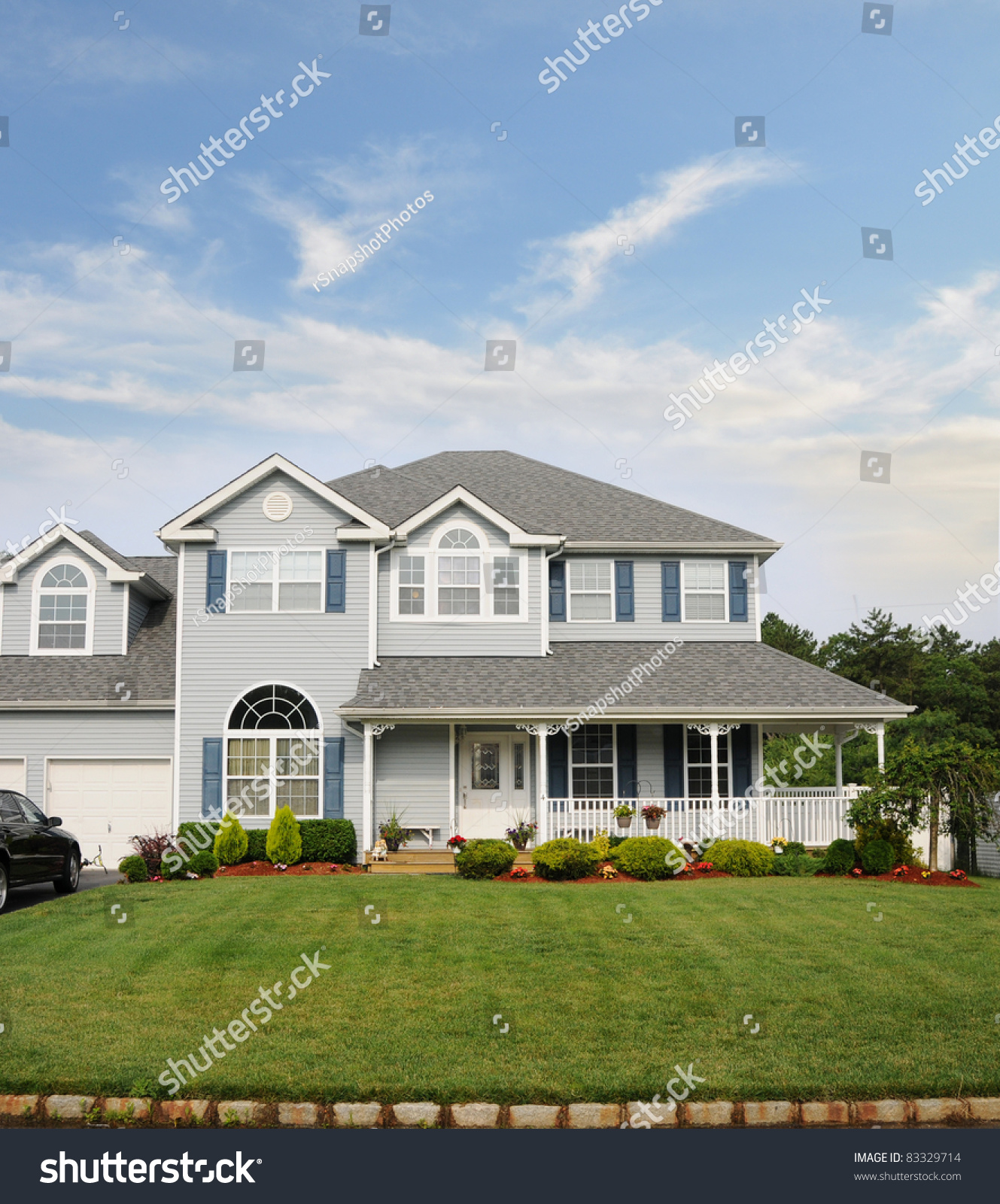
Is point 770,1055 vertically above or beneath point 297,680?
beneath

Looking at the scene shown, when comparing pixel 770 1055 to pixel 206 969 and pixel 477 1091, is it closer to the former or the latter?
pixel 477 1091

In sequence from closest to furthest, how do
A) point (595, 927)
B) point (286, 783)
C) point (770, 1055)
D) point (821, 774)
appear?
1. point (770, 1055)
2. point (595, 927)
3. point (286, 783)
4. point (821, 774)

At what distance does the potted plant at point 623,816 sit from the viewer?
792 inches

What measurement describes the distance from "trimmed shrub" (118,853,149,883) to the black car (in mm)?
786

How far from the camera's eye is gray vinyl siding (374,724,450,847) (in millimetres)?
21469

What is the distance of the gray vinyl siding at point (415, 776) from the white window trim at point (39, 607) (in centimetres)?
688

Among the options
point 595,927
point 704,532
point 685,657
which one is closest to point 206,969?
point 595,927

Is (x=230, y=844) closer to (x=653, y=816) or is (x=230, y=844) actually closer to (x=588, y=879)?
(x=588, y=879)

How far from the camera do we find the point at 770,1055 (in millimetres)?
7684

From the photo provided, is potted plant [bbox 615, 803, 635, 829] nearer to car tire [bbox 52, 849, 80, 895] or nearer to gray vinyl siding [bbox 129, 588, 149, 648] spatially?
car tire [bbox 52, 849, 80, 895]

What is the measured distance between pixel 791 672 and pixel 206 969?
598 inches

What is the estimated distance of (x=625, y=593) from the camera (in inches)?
935

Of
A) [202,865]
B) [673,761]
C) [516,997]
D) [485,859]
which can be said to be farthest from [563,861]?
[516,997]

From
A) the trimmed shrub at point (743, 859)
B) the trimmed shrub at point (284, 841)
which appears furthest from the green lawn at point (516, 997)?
the trimmed shrub at point (284, 841)
